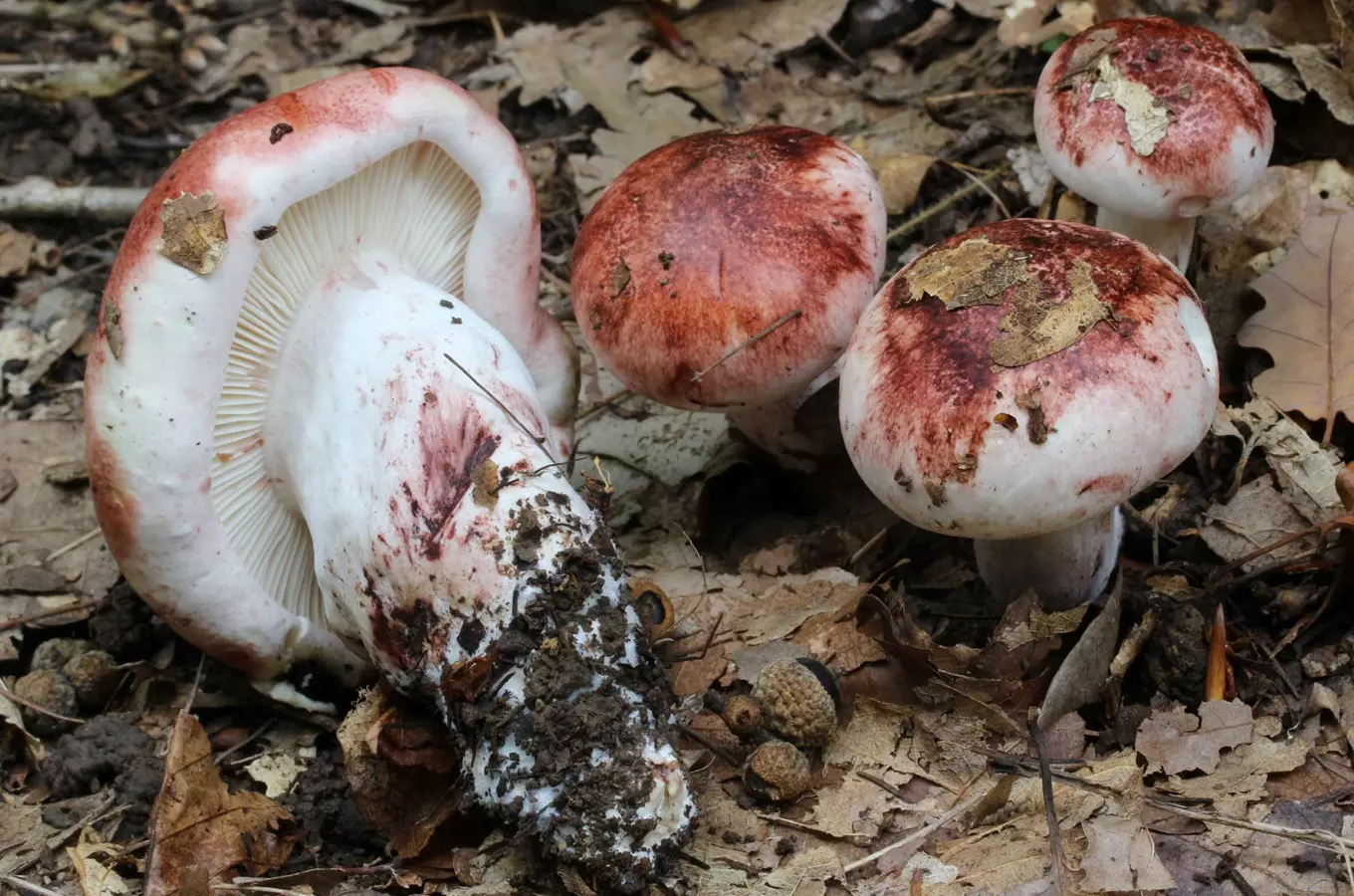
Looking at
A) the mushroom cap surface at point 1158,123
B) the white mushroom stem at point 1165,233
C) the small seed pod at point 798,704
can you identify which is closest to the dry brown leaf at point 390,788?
the small seed pod at point 798,704

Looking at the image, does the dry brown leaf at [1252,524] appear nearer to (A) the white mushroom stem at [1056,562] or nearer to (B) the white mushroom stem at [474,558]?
(A) the white mushroom stem at [1056,562]

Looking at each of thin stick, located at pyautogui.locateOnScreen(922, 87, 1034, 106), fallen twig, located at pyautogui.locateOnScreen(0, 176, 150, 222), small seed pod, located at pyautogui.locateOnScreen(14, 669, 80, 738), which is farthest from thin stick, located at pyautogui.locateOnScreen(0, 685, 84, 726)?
thin stick, located at pyautogui.locateOnScreen(922, 87, 1034, 106)

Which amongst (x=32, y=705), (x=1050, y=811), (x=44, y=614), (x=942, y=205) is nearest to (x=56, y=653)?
(x=44, y=614)

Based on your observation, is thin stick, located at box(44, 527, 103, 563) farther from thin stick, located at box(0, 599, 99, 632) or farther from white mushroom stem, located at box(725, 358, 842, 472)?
white mushroom stem, located at box(725, 358, 842, 472)

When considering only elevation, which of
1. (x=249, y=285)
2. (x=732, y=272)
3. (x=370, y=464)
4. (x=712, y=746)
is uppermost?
(x=249, y=285)

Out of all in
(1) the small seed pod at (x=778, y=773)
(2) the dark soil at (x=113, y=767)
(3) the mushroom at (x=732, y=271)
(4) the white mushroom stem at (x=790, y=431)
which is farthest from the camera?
(4) the white mushroom stem at (x=790, y=431)

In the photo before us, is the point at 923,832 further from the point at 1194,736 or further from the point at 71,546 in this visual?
the point at 71,546

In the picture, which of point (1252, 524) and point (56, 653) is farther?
point (56, 653)
